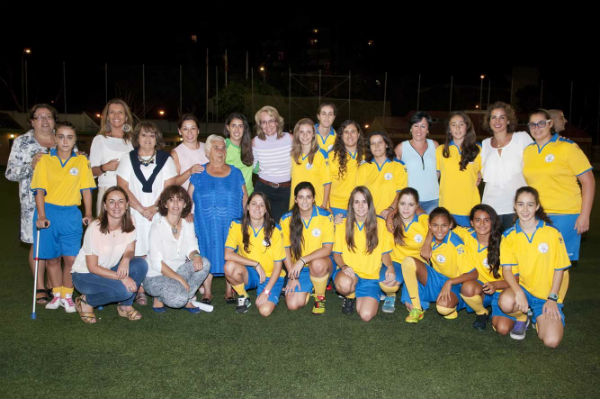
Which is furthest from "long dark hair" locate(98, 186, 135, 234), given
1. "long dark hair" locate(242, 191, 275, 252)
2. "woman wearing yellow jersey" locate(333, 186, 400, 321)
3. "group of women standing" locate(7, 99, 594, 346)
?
"woman wearing yellow jersey" locate(333, 186, 400, 321)

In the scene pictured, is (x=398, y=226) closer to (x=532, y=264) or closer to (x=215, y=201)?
(x=532, y=264)

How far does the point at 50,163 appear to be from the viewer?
455 centimetres

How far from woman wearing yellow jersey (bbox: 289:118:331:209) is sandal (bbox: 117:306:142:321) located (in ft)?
6.43

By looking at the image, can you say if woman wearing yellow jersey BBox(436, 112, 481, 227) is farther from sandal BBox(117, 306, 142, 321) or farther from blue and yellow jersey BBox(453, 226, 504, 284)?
sandal BBox(117, 306, 142, 321)

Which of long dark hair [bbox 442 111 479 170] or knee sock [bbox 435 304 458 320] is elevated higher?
long dark hair [bbox 442 111 479 170]

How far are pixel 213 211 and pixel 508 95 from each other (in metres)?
28.9

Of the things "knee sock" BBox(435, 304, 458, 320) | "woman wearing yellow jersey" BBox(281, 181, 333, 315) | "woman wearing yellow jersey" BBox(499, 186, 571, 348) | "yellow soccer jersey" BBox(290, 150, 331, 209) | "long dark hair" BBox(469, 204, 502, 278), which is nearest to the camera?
"woman wearing yellow jersey" BBox(499, 186, 571, 348)

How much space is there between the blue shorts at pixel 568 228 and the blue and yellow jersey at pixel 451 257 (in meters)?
0.81

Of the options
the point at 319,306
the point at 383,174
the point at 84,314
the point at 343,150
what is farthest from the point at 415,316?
the point at 84,314

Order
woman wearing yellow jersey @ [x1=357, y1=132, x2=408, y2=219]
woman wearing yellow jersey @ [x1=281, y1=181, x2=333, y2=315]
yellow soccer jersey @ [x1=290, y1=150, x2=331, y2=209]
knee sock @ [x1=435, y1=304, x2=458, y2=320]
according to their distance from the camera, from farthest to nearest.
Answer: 1. yellow soccer jersey @ [x1=290, y1=150, x2=331, y2=209]
2. woman wearing yellow jersey @ [x1=357, y1=132, x2=408, y2=219]
3. woman wearing yellow jersey @ [x1=281, y1=181, x2=333, y2=315]
4. knee sock @ [x1=435, y1=304, x2=458, y2=320]

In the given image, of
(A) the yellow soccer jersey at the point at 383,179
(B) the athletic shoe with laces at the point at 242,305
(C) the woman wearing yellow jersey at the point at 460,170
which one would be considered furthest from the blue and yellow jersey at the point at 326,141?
(B) the athletic shoe with laces at the point at 242,305

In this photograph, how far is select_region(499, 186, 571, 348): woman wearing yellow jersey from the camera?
4016 millimetres

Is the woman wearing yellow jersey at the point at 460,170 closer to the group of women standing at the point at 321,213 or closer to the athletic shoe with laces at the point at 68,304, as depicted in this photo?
the group of women standing at the point at 321,213

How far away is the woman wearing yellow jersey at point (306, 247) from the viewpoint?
4.70 m
